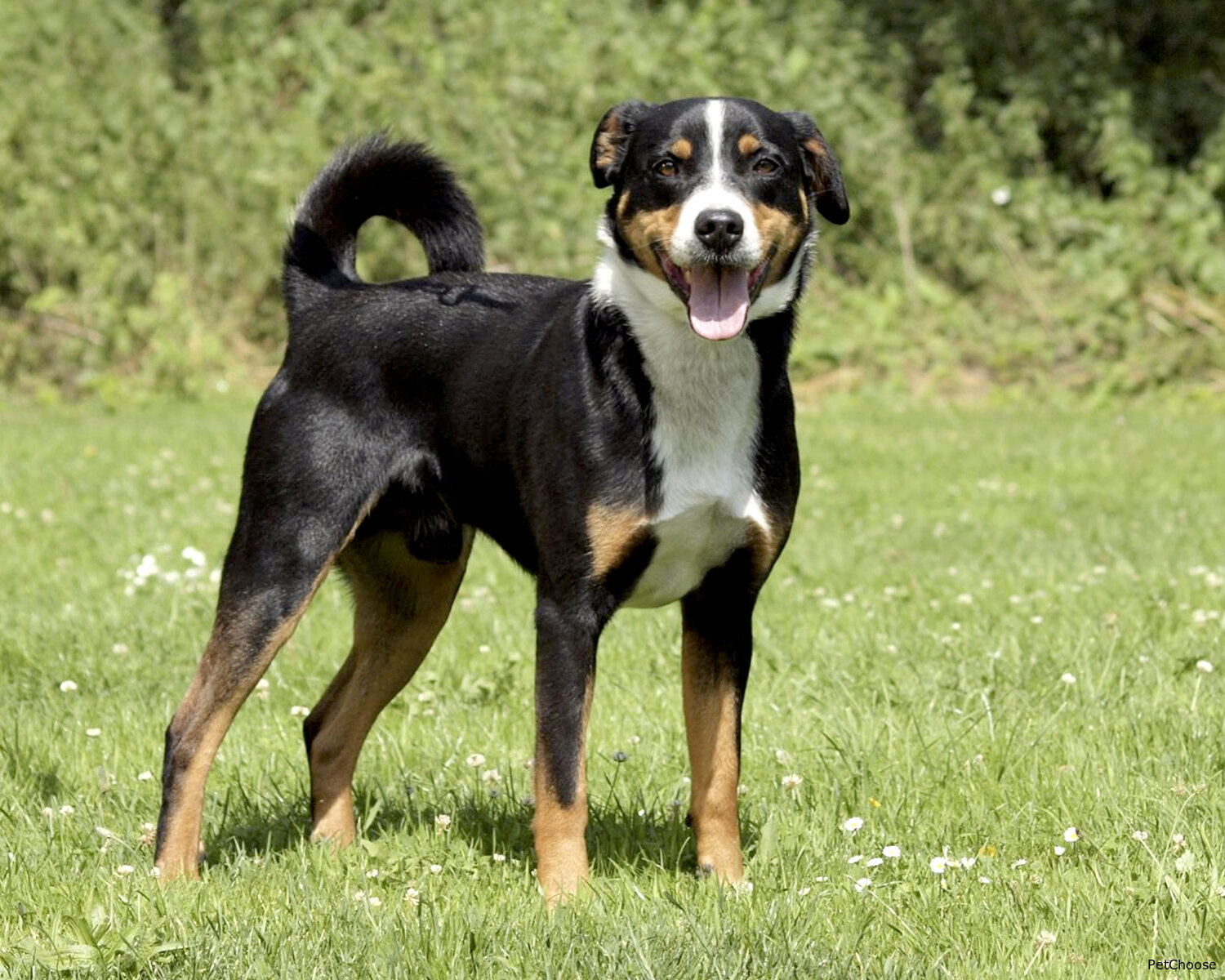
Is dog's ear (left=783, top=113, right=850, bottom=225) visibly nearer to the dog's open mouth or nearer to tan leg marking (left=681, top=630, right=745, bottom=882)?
the dog's open mouth

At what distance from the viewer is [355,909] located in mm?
3514

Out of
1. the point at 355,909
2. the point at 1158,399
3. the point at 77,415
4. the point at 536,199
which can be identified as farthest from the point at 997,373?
the point at 355,909

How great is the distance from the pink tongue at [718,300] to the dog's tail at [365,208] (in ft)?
3.95

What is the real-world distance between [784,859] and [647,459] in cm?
99

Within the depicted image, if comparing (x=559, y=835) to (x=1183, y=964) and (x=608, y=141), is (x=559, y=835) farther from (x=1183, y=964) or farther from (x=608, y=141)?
(x=608, y=141)

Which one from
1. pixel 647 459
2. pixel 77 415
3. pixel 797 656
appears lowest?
pixel 77 415

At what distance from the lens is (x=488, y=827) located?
4305 mm

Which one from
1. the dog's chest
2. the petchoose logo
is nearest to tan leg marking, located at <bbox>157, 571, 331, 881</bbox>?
the dog's chest

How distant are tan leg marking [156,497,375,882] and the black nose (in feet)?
3.62

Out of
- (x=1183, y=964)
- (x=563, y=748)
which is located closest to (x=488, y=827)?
(x=563, y=748)

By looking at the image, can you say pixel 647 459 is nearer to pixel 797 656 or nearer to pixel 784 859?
pixel 784 859

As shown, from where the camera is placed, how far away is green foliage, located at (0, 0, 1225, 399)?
43.2ft

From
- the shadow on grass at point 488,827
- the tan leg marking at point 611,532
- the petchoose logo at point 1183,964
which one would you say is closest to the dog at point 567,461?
the tan leg marking at point 611,532

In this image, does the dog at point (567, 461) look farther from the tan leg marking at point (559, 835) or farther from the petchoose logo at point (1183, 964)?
the petchoose logo at point (1183, 964)
